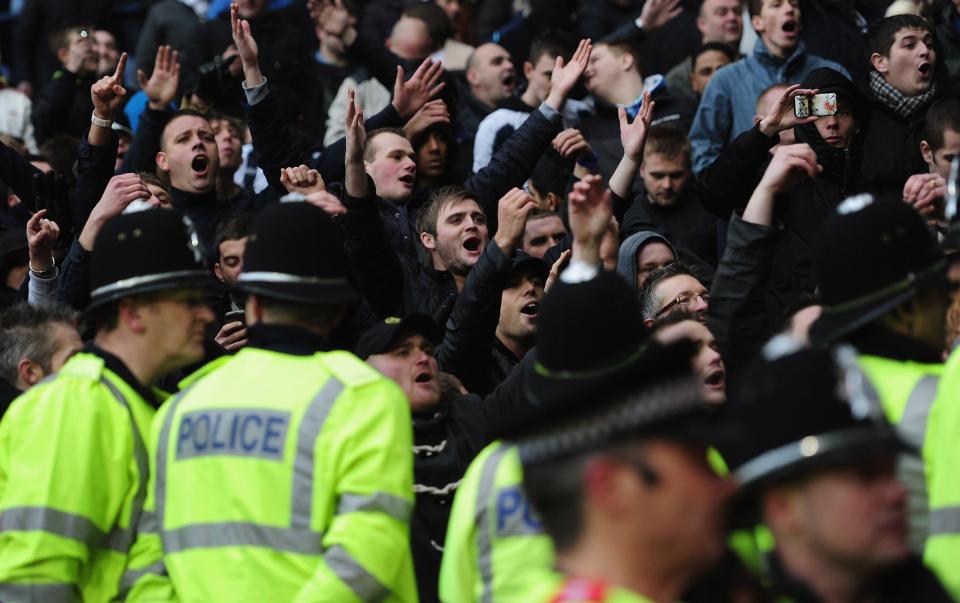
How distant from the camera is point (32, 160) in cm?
1166

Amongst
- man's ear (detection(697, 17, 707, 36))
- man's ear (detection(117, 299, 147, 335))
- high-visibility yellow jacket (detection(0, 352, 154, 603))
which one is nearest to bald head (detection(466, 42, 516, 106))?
man's ear (detection(697, 17, 707, 36))

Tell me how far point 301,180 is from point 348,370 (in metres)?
3.11

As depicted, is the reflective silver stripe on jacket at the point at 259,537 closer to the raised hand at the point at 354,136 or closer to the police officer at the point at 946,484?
the police officer at the point at 946,484

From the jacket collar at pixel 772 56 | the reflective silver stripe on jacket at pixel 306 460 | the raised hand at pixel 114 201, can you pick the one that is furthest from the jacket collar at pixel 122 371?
the jacket collar at pixel 772 56

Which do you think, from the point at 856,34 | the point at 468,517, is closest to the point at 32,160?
the point at 856,34

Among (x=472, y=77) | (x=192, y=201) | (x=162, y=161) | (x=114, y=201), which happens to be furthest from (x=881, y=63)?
(x=114, y=201)

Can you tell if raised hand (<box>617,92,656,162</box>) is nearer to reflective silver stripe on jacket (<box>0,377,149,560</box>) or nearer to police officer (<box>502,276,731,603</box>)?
reflective silver stripe on jacket (<box>0,377,149,560</box>)

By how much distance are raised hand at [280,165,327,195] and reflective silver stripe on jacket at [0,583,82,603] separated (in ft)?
10.4

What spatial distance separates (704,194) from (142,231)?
13.8 ft

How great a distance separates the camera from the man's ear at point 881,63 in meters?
9.53

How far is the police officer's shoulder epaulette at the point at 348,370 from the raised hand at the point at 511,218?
2458 mm

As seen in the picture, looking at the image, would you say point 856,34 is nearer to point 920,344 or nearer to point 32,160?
point 32,160

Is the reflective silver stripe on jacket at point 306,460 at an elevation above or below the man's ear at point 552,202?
above

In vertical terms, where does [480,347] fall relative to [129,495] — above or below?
below
